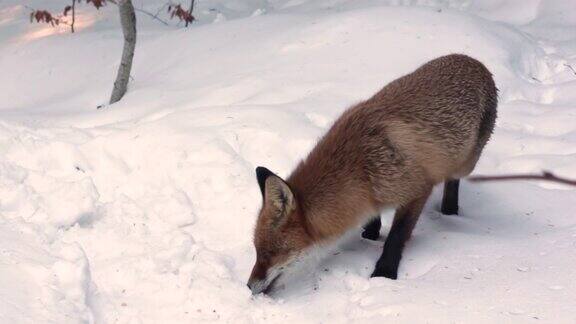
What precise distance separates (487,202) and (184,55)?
415 centimetres

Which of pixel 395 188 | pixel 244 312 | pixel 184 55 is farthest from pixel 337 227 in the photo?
pixel 184 55

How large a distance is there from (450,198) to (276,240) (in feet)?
5.52

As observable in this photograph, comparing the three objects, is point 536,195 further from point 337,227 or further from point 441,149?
point 337,227

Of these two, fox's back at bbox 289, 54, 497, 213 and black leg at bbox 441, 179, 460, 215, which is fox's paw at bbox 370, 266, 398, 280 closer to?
fox's back at bbox 289, 54, 497, 213

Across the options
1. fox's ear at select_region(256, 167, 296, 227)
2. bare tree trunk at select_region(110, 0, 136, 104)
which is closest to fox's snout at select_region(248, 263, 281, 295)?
fox's ear at select_region(256, 167, 296, 227)

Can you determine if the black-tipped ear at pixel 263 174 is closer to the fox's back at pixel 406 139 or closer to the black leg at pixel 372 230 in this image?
the fox's back at pixel 406 139

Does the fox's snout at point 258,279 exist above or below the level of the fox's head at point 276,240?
below

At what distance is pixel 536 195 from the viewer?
4965mm

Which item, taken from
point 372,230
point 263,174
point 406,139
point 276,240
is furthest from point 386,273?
point 263,174

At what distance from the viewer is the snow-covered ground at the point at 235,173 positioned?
3496mm

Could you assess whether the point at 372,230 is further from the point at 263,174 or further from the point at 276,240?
the point at 263,174

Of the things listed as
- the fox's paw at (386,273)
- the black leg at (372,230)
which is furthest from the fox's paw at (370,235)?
the fox's paw at (386,273)

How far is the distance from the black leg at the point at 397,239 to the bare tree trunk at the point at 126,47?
3775mm

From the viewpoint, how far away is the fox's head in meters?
3.62
